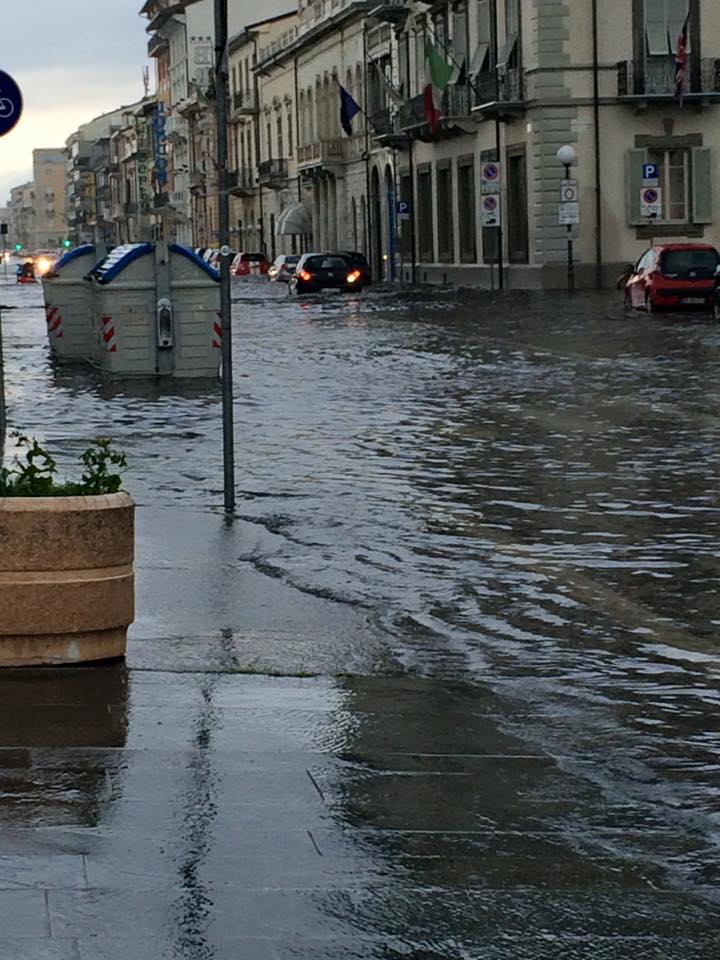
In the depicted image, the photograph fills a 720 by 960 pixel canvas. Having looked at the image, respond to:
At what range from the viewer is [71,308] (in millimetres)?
33250

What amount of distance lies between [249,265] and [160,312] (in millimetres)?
76226

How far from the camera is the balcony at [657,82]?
5634cm

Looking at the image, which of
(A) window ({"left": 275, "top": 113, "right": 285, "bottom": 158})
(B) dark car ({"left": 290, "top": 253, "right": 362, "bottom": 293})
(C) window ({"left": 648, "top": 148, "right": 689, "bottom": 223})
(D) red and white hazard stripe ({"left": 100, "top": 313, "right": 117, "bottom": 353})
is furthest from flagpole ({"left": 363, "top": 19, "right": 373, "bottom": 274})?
(D) red and white hazard stripe ({"left": 100, "top": 313, "right": 117, "bottom": 353})

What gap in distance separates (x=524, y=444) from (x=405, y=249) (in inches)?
2275

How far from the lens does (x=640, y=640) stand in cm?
936

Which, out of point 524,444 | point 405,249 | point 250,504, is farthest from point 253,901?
point 405,249

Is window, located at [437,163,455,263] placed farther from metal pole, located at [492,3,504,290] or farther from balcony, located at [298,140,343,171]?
balcony, located at [298,140,343,171]

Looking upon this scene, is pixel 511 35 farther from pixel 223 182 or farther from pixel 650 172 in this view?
pixel 223 182

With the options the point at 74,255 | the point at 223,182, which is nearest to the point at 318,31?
the point at 74,255

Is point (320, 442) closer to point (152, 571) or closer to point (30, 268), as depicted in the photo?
point (152, 571)

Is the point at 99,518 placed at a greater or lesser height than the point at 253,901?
greater

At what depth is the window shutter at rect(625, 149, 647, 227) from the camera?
57.0 m

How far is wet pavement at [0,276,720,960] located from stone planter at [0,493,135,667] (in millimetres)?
145

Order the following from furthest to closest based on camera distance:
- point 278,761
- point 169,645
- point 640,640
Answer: point 640,640 → point 169,645 → point 278,761
